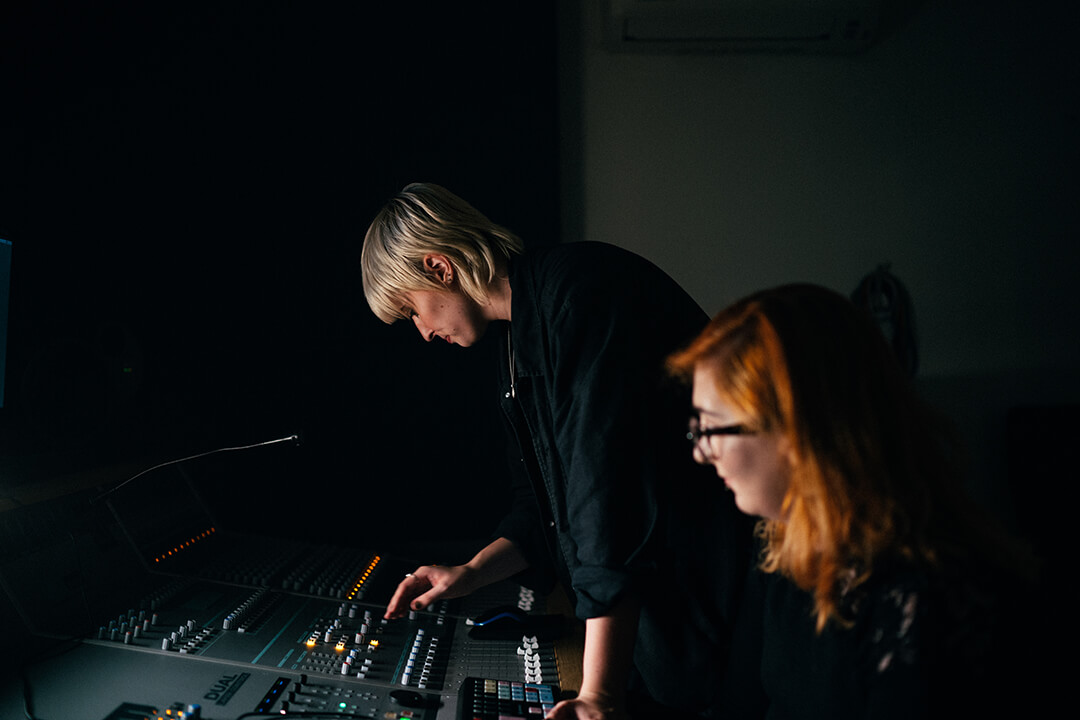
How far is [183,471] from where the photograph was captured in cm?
160

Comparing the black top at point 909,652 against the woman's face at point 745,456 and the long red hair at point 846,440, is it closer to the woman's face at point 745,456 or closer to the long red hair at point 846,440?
the long red hair at point 846,440

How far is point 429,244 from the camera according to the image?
3.91 ft

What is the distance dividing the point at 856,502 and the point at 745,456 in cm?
13

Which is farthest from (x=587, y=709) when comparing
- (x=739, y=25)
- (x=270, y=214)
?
(x=739, y=25)

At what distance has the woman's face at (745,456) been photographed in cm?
77

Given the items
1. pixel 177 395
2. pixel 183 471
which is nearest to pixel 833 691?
pixel 183 471

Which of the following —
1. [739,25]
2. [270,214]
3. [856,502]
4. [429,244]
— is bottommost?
[856,502]

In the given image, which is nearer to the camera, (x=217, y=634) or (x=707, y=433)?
(x=707, y=433)

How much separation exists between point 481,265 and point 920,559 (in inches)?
31.9

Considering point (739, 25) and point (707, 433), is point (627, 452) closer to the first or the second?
point (707, 433)

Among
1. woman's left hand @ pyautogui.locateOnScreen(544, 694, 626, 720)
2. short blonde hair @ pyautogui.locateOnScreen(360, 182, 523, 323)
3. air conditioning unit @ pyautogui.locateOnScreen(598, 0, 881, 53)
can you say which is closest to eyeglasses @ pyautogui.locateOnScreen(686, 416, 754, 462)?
woman's left hand @ pyautogui.locateOnScreen(544, 694, 626, 720)

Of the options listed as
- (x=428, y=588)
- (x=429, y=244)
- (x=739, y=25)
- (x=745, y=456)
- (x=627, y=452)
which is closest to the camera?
(x=745, y=456)

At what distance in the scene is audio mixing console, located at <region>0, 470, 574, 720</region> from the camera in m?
0.89

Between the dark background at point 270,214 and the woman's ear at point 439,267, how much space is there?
25.7 inches
